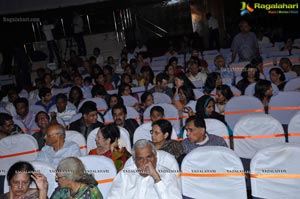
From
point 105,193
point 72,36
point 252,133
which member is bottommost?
point 105,193

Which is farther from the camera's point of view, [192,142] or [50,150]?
[50,150]

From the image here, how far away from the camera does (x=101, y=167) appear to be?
338cm

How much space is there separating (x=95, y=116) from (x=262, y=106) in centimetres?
213

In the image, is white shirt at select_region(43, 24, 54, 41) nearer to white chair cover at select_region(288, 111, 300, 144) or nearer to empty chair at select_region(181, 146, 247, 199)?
white chair cover at select_region(288, 111, 300, 144)

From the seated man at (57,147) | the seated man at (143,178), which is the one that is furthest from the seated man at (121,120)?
the seated man at (143,178)

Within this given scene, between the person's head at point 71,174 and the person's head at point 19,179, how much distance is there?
29 centimetres

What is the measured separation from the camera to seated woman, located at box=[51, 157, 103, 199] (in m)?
2.88

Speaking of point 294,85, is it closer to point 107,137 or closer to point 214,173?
point 214,173

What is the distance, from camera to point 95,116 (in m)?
4.84

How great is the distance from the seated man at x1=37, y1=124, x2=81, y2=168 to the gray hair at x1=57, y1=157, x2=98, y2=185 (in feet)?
3.03

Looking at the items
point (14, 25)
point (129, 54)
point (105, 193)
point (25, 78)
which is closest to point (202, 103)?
point (105, 193)

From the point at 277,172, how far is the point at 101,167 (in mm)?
1477

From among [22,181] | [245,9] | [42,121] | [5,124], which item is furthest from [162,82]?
[245,9]

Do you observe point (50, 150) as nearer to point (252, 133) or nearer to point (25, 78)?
point (252, 133)
